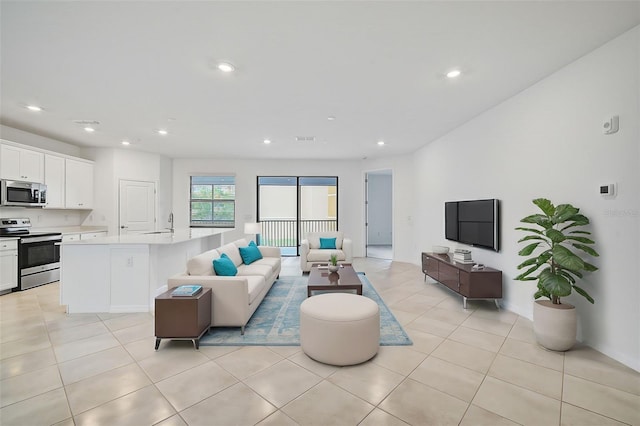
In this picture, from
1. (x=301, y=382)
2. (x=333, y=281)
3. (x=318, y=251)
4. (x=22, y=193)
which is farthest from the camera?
(x=318, y=251)

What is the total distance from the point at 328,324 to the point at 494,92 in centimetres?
343

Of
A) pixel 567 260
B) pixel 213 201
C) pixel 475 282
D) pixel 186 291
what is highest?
pixel 213 201

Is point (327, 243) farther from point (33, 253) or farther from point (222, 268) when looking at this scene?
point (33, 253)

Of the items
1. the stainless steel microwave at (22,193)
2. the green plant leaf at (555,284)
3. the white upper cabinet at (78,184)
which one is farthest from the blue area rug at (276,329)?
the white upper cabinet at (78,184)

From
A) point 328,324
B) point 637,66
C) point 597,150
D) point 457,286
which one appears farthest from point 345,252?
point 637,66

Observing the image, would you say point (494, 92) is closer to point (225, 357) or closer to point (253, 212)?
point (225, 357)

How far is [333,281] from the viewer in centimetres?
381

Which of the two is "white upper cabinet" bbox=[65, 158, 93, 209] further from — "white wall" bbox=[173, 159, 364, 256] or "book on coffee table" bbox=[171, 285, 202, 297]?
"book on coffee table" bbox=[171, 285, 202, 297]

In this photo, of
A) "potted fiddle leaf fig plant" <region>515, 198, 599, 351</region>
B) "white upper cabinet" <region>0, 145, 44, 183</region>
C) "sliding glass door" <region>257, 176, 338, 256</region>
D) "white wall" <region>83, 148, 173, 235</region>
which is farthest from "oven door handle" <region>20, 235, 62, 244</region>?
"potted fiddle leaf fig plant" <region>515, 198, 599, 351</region>

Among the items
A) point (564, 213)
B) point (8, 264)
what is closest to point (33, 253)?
point (8, 264)

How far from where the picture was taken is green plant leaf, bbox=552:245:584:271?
7.90 feet

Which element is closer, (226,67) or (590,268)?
(590,268)

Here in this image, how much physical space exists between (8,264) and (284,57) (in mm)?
5447

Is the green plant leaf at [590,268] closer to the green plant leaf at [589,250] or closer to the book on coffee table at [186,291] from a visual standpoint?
the green plant leaf at [589,250]
